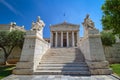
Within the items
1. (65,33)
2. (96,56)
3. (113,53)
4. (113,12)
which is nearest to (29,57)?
(96,56)

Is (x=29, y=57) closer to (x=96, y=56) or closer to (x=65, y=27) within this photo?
(x=96, y=56)

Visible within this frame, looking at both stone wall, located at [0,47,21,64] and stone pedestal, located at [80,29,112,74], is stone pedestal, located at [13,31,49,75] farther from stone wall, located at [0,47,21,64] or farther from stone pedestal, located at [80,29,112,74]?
stone wall, located at [0,47,21,64]

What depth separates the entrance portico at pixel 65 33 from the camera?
3431 centimetres

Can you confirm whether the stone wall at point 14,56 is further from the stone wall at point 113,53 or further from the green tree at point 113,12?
the green tree at point 113,12

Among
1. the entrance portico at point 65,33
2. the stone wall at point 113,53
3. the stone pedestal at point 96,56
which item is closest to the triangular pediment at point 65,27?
the entrance portico at point 65,33

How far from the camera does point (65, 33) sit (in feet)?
117

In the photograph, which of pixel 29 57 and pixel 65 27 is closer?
pixel 29 57

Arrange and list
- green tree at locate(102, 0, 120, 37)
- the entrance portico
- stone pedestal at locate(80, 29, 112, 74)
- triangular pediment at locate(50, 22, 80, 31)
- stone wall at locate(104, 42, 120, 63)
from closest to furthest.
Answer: stone pedestal at locate(80, 29, 112, 74) < green tree at locate(102, 0, 120, 37) < stone wall at locate(104, 42, 120, 63) < the entrance portico < triangular pediment at locate(50, 22, 80, 31)

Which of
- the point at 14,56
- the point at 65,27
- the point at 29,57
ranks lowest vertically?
the point at 14,56

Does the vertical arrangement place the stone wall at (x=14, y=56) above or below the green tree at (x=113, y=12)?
below

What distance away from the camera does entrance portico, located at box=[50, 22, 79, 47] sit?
34312 mm

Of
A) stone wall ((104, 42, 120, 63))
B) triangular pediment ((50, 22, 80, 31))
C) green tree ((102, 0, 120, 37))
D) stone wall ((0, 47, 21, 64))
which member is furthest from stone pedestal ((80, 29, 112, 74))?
triangular pediment ((50, 22, 80, 31))

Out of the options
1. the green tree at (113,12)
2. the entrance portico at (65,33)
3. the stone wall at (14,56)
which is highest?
the entrance portico at (65,33)

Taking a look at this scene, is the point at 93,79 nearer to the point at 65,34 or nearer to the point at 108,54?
the point at 108,54
